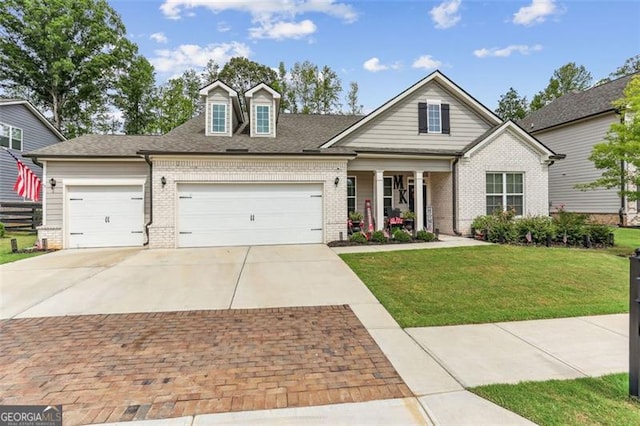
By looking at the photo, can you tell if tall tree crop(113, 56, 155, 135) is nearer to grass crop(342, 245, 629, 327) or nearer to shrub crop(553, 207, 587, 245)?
grass crop(342, 245, 629, 327)

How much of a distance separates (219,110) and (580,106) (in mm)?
20472

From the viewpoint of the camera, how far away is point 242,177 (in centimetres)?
1109

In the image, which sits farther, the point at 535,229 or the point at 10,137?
the point at 10,137

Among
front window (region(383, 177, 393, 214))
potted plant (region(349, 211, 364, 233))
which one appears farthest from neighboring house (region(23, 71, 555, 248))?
front window (region(383, 177, 393, 214))

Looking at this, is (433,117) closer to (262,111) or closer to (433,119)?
(433,119)

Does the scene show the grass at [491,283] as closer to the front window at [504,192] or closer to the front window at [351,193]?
the front window at [504,192]

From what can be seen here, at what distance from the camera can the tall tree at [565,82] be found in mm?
37469

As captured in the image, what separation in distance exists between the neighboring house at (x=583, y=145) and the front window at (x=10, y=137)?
30.8 m

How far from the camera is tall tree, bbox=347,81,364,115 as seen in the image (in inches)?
1273

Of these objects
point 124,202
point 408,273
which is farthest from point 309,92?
point 408,273

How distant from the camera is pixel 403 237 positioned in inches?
452

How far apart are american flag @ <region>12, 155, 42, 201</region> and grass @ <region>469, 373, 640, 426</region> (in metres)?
13.8

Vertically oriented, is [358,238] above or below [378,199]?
below

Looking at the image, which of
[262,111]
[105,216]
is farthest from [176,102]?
[105,216]
